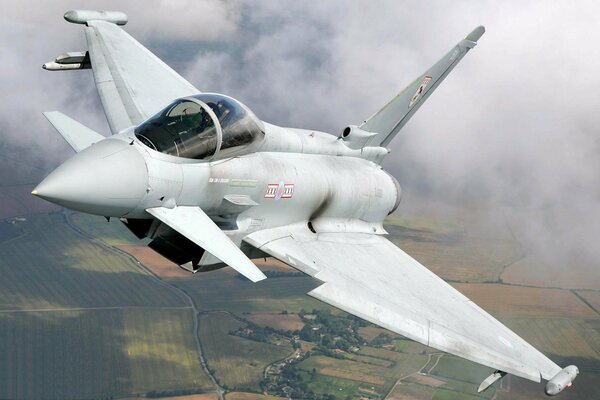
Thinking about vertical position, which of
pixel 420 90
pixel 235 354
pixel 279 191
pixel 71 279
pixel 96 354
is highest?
pixel 420 90

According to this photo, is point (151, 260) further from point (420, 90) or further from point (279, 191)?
point (279, 191)

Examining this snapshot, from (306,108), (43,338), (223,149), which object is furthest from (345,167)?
(306,108)

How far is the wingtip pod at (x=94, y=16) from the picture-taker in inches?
996

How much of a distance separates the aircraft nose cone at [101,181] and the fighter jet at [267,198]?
0.02 metres

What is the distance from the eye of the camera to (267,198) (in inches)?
724

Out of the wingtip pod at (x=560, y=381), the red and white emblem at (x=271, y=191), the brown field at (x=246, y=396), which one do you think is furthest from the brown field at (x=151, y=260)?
the wingtip pod at (x=560, y=381)

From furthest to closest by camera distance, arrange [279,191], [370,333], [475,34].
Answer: [370,333]
[475,34]
[279,191]

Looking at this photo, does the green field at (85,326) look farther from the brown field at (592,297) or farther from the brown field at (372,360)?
the brown field at (592,297)

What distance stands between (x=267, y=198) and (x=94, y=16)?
462 inches

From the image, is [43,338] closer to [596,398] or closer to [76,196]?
[596,398]

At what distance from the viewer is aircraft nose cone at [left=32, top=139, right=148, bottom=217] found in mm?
14141

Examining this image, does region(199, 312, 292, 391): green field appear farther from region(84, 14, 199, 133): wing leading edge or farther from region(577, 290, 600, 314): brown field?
region(84, 14, 199, 133): wing leading edge

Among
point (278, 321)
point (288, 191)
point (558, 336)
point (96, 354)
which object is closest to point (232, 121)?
point (288, 191)

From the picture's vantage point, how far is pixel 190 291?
106562 millimetres
